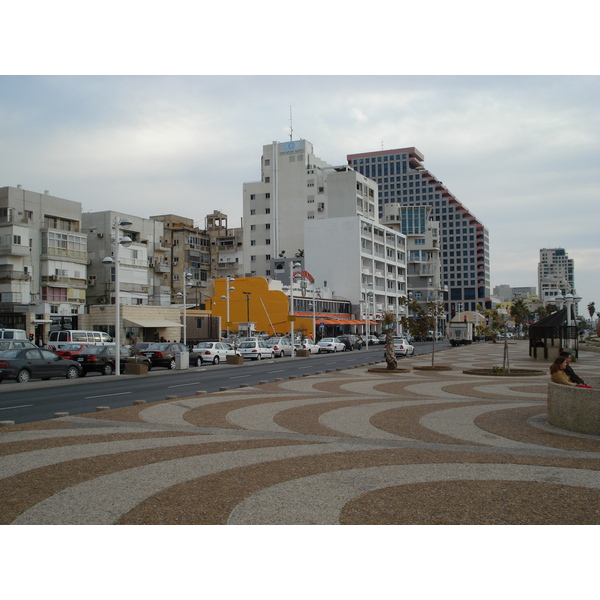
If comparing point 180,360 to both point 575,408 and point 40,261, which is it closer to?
point 575,408

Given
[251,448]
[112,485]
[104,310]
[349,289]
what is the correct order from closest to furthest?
[112,485]
[251,448]
[104,310]
[349,289]

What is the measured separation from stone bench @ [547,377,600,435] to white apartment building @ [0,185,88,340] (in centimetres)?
4877

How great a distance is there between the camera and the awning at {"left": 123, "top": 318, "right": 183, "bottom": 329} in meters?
54.7

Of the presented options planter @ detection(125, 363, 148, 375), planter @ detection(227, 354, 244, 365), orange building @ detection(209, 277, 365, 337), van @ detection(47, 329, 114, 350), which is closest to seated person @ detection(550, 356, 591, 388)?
planter @ detection(125, 363, 148, 375)

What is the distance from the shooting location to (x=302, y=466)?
27.9ft

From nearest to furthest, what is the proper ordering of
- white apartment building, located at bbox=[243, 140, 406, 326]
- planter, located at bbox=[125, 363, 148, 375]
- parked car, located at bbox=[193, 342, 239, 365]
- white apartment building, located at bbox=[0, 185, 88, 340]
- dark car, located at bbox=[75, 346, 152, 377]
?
1. planter, located at bbox=[125, 363, 148, 375]
2. dark car, located at bbox=[75, 346, 152, 377]
3. parked car, located at bbox=[193, 342, 239, 365]
4. white apartment building, located at bbox=[0, 185, 88, 340]
5. white apartment building, located at bbox=[243, 140, 406, 326]

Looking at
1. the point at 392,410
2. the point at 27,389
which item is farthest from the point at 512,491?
the point at 27,389

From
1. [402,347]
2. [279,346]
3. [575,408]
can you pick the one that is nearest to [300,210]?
[279,346]

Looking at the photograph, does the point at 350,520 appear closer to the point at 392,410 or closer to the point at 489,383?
the point at 392,410

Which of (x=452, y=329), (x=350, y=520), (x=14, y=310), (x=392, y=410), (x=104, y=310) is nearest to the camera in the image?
(x=350, y=520)

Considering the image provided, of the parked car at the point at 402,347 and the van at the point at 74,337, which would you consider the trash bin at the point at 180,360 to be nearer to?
the van at the point at 74,337

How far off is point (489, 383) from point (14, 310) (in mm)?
43105

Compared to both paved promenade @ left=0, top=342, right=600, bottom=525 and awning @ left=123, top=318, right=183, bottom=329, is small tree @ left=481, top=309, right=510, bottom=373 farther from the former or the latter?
awning @ left=123, top=318, right=183, bottom=329

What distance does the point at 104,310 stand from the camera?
56094 millimetres
